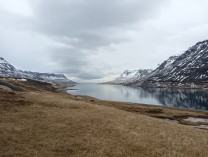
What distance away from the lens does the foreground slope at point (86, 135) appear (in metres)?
29.2

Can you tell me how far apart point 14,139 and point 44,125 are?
7654 millimetres

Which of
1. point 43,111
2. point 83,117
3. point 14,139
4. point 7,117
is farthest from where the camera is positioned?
point 43,111

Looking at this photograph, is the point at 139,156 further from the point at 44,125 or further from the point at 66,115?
the point at 66,115

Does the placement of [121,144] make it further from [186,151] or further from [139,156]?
[186,151]

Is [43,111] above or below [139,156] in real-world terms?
above

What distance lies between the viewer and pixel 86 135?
34.8 metres

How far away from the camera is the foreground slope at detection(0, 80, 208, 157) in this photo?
96.0ft

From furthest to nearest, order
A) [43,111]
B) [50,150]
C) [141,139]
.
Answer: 1. [43,111]
2. [141,139]
3. [50,150]

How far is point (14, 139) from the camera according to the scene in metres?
30.8

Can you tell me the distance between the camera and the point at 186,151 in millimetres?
32250

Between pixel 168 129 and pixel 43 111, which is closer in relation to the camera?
pixel 168 129

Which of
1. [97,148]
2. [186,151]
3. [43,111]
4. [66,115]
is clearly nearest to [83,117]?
[66,115]

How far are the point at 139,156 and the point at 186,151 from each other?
6.70 m

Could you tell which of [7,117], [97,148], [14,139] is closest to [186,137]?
[97,148]
